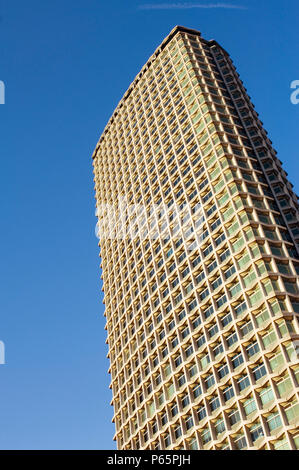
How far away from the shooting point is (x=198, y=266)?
236 feet

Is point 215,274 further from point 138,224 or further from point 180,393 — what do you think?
point 138,224

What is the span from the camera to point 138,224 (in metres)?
91.9

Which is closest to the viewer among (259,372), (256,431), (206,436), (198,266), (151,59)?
(256,431)

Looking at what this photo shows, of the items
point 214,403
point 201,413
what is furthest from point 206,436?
point 214,403

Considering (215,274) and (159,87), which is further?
(159,87)

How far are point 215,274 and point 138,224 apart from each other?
26171 mm

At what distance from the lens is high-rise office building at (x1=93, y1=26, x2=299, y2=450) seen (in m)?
58.3

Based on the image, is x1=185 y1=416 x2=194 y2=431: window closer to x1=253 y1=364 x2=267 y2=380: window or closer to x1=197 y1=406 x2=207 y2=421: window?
x1=197 y1=406 x2=207 y2=421: window

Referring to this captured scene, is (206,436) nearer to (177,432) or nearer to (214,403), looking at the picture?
(214,403)

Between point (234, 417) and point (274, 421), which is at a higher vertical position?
point (234, 417)

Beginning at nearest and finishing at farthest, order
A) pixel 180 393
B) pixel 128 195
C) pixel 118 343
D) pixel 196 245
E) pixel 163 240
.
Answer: pixel 180 393, pixel 196 245, pixel 163 240, pixel 118 343, pixel 128 195

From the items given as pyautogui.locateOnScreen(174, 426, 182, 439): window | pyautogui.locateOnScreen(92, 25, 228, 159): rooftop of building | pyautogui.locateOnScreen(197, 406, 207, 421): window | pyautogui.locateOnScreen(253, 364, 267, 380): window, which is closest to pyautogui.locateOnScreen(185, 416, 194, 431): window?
pyautogui.locateOnScreen(174, 426, 182, 439): window
